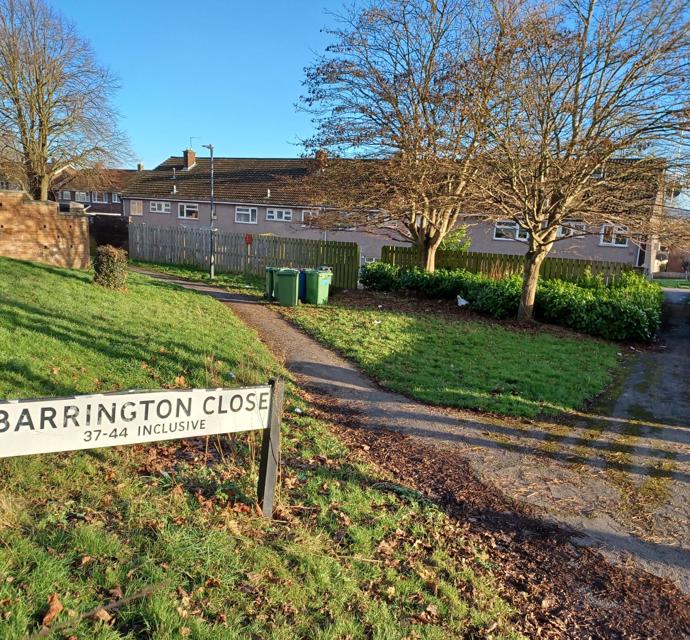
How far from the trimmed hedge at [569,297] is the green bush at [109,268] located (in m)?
9.34

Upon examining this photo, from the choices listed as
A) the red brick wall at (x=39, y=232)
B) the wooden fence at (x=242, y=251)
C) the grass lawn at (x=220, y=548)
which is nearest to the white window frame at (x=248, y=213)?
the wooden fence at (x=242, y=251)

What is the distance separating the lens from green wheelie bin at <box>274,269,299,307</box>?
14.9 metres

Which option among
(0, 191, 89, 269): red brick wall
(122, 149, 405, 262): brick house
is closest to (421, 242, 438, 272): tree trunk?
(122, 149, 405, 262): brick house

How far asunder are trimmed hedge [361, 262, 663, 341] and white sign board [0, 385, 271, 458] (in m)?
11.6

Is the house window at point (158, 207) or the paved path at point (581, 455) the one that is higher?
the house window at point (158, 207)

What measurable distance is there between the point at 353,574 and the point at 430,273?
14617mm

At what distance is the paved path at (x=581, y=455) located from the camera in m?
4.34

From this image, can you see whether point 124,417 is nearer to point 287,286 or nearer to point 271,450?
point 271,450

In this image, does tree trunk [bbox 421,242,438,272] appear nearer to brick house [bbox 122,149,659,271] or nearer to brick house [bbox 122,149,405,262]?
brick house [bbox 122,149,659,271]

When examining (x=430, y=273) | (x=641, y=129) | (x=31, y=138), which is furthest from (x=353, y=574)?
(x=31, y=138)

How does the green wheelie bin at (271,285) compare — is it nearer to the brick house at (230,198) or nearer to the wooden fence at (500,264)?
the wooden fence at (500,264)

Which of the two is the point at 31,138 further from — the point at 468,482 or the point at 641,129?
the point at 468,482

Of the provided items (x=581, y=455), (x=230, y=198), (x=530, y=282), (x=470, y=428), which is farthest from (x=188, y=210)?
(x=581, y=455)

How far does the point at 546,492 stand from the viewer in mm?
5023
